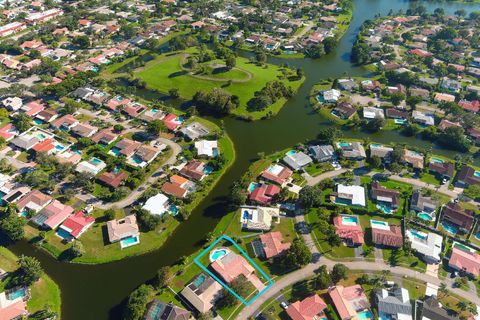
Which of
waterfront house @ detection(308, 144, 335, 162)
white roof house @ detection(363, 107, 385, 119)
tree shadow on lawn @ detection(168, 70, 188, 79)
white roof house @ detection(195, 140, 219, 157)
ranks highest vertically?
tree shadow on lawn @ detection(168, 70, 188, 79)

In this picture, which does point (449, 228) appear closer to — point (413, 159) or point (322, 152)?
point (413, 159)

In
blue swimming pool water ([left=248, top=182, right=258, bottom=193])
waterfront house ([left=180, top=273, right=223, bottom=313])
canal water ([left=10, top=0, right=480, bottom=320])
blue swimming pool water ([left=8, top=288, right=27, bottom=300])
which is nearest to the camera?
waterfront house ([left=180, top=273, right=223, bottom=313])

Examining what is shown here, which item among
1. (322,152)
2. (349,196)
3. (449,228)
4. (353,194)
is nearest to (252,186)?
(322,152)

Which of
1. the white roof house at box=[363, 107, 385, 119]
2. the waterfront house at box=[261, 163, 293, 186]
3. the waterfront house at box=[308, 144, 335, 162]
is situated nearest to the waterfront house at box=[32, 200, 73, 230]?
the waterfront house at box=[261, 163, 293, 186]

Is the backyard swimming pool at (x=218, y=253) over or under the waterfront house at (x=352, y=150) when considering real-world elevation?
under

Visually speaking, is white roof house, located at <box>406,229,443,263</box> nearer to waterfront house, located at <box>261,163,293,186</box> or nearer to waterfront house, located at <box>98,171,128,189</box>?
waterfront house, located at <box>261,163,293,186</box>

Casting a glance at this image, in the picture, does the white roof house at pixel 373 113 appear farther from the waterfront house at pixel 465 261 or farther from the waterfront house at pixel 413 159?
the waterfront house at pixel 465 261

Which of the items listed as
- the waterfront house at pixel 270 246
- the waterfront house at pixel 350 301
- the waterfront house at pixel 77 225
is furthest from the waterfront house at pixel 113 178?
the waterfront house at pixel 350 301
